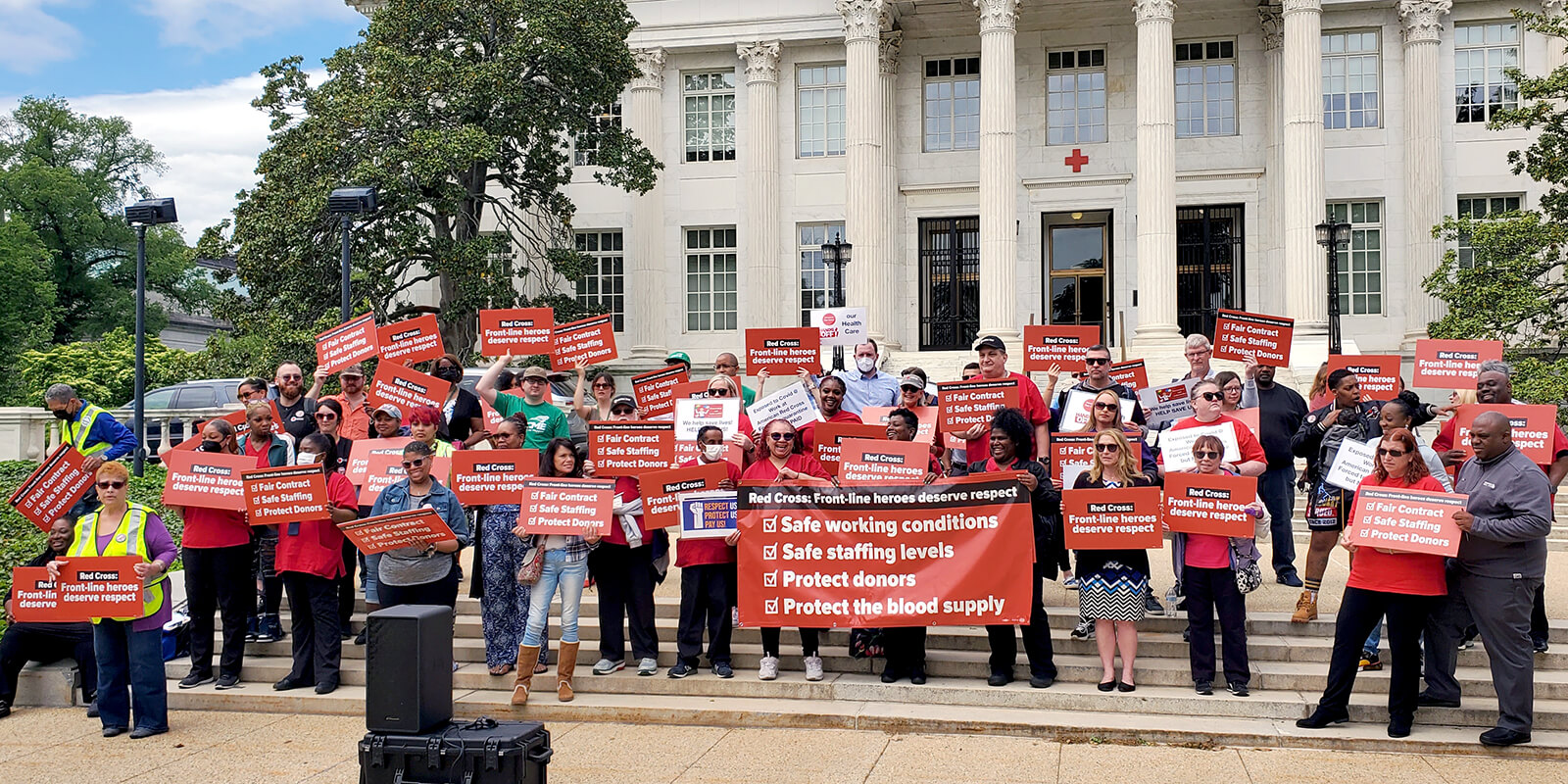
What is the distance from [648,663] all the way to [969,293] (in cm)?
2469

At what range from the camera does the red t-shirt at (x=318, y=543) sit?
10.5 meters

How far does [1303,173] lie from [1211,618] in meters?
21.8

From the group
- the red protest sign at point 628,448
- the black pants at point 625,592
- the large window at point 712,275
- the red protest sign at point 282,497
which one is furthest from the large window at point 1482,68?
the red protest sign at point 282,497

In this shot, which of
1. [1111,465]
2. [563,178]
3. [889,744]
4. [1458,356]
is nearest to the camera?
[889,744]

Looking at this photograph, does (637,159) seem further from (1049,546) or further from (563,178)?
(1049,546)

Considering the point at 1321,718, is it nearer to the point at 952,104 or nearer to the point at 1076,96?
the point at 1076,96

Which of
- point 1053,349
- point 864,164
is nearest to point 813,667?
point 1053,349

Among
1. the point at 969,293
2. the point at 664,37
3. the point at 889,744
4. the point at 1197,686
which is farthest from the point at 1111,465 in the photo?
the point at 664,37

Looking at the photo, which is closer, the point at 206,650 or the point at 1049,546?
the point at 1049,546

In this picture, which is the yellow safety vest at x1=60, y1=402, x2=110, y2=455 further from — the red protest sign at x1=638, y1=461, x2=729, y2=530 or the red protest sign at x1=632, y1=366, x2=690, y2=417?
the red protest sign at x1=638, y1=461, x2=729, y2=530

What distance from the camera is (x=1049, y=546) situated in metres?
9.97

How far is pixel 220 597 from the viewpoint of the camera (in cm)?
1073

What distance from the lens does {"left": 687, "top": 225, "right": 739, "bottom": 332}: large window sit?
34938 millimetres

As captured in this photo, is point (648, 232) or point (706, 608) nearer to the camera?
point (706, 608)
